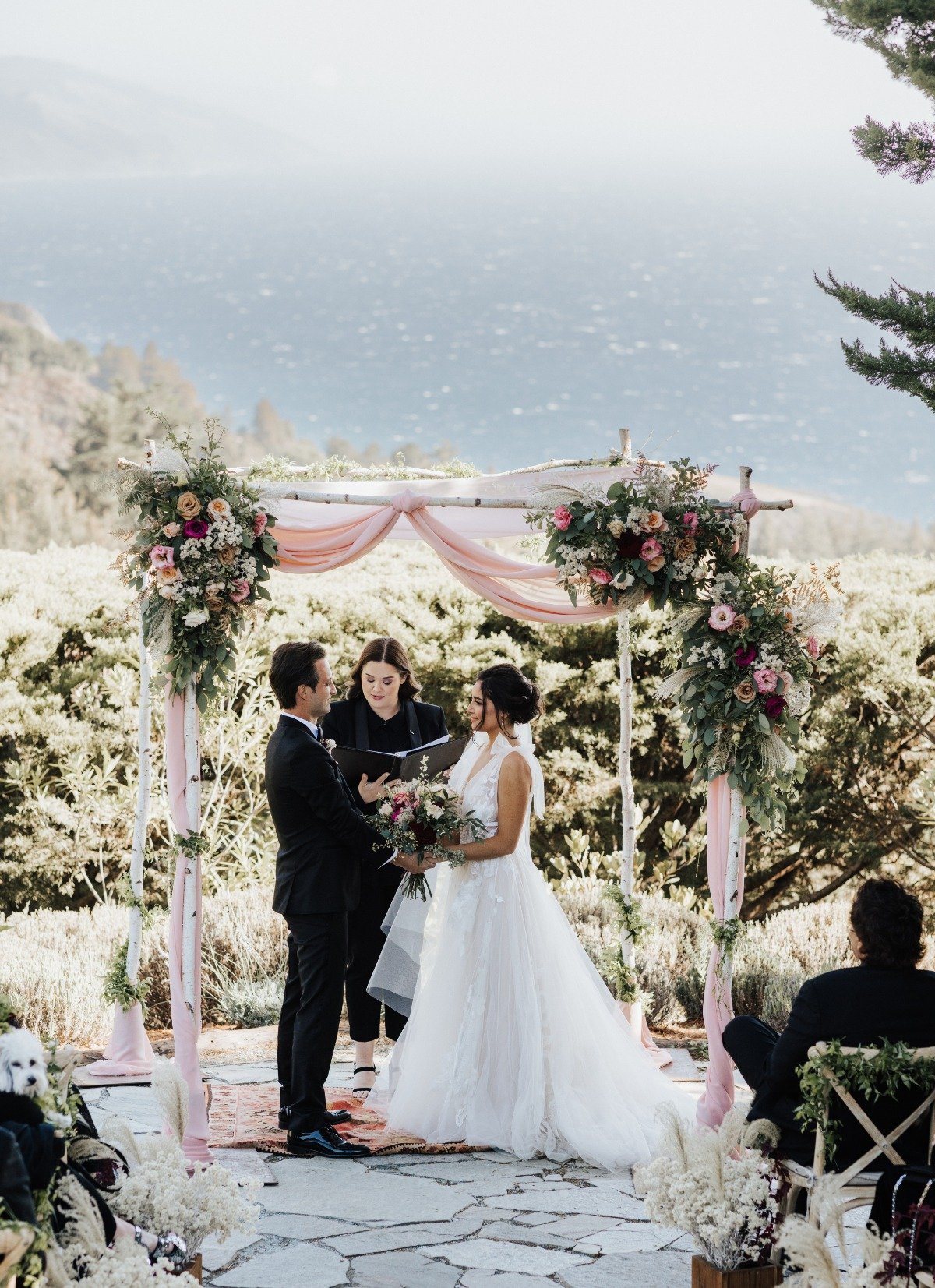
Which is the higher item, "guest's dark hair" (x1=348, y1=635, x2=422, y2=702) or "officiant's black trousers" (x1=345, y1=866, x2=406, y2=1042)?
"guest's dark hair" (x1=348, y1=635, x2=422, y2=702)

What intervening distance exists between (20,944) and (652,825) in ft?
13.8

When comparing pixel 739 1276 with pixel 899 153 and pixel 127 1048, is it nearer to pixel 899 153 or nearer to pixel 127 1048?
pixel 127 1048

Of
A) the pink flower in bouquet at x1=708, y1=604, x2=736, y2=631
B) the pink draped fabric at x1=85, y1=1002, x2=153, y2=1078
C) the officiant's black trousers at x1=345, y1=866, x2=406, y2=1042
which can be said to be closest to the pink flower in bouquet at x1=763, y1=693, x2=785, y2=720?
the pink flower in bouquet at x1=708, y1=604, x2=736, y2=631

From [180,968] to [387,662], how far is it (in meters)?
1.65

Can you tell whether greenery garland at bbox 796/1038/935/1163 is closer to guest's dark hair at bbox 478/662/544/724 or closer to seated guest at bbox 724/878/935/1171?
seated guest at bbox 724/878/935/1171

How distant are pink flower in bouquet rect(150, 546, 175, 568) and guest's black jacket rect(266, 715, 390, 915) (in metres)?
0.73

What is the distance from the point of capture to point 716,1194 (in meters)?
3.64

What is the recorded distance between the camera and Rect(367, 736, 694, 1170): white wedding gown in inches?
208

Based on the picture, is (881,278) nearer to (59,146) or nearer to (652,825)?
(59,146)

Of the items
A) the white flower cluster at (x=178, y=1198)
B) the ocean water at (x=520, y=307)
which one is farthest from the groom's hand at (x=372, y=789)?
the ocean water at (x=520, y=307)

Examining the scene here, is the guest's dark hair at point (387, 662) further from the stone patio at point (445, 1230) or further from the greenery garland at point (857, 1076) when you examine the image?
the greenery garland at point (857, 1076)

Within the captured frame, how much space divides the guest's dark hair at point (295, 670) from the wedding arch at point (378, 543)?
211 mm

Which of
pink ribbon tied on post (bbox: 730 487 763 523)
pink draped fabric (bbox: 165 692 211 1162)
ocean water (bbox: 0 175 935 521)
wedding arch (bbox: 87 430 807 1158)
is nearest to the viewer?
pink draped fabric (bbox: 165 692 211 1162)

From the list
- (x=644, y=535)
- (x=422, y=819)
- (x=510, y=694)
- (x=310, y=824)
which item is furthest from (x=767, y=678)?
(x=310, y=824)
